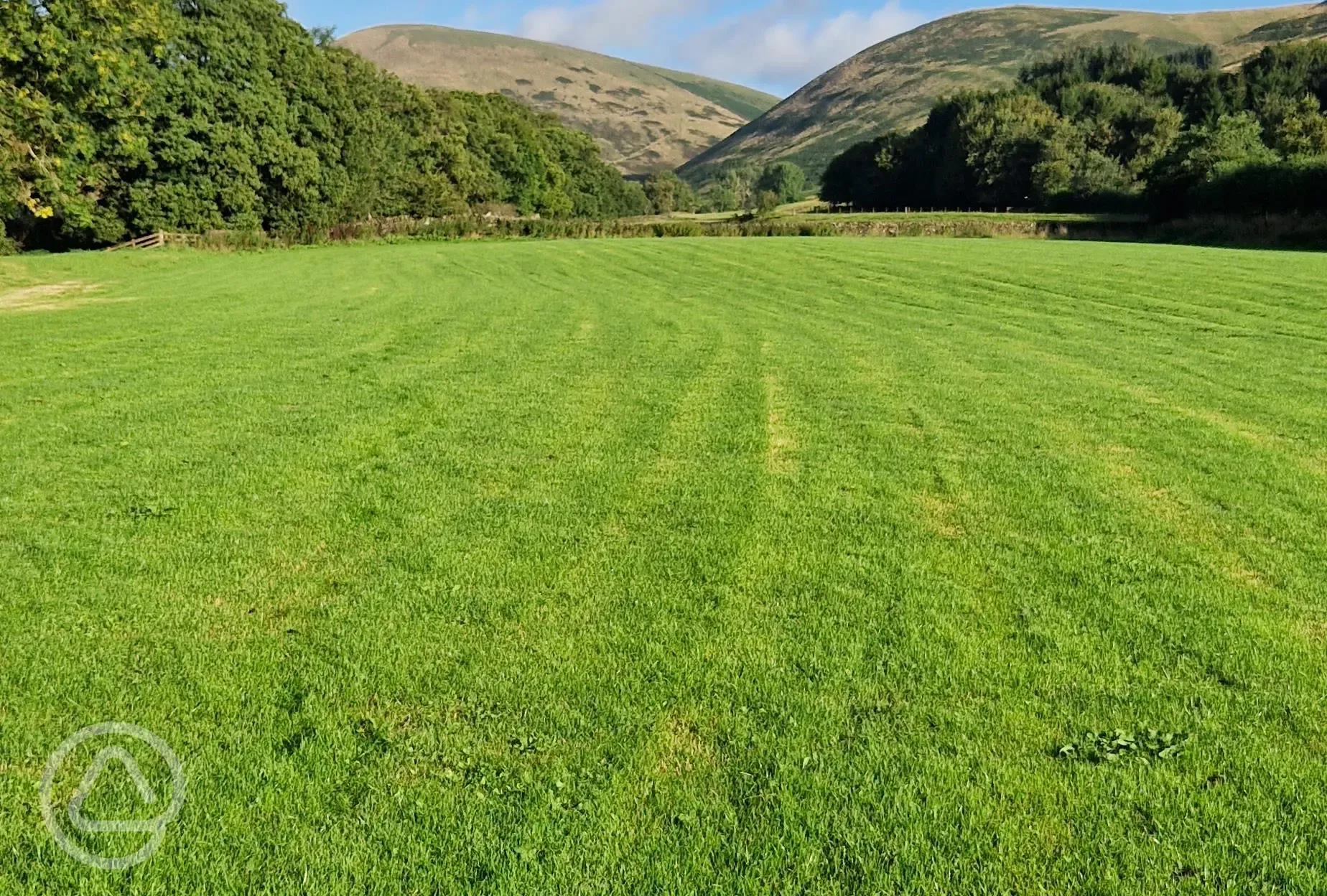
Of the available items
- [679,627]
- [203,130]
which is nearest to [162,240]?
[203,130]

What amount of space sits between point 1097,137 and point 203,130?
104 metres

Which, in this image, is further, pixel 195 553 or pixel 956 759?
pixel 195 553

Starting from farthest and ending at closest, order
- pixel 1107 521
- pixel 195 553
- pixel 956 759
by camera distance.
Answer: pixel 1107 521 < pixel 195 553 < pixel 956 759

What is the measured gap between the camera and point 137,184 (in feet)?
181

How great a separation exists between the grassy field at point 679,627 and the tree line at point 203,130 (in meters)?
11.9

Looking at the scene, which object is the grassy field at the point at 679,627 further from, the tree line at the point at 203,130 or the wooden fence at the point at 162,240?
the wooden fence at the point at 162,240

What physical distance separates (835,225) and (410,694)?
6823cm

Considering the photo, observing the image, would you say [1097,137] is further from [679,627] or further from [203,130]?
[679,627]

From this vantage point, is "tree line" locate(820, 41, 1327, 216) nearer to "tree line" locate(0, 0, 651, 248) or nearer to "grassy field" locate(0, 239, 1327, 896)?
"tree line" locate(0, 0, 651, 248)

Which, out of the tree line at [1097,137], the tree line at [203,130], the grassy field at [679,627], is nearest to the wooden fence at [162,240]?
the tree line at [203,130]

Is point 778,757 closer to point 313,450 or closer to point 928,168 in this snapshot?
point 313,450

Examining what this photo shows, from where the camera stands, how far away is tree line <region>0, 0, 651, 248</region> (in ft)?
70.6

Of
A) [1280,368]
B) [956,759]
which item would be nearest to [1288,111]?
[1280,368]

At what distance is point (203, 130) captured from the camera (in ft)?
191
